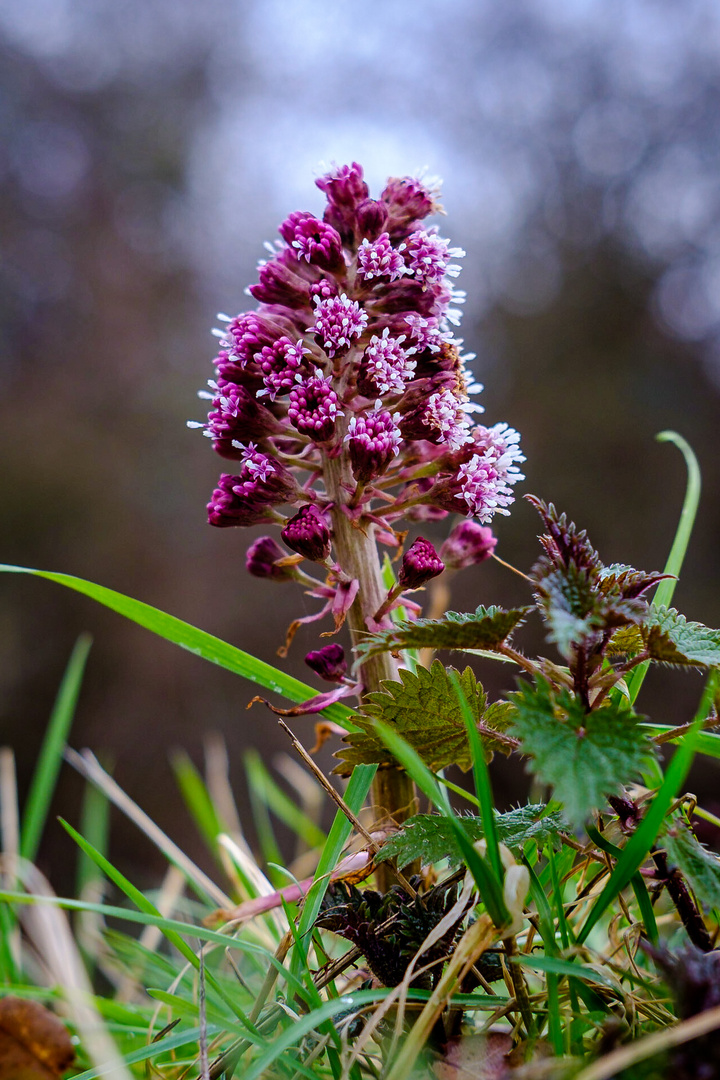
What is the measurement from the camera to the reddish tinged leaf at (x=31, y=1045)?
21.6 inches

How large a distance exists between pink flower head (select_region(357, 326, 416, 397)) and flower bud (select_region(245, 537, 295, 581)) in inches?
10.1

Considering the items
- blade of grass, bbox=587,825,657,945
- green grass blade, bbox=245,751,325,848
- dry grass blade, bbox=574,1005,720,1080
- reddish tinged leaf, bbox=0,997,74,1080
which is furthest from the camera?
green grass blade, bbox=245,751,325,848

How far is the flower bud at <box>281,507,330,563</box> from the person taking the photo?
82cm

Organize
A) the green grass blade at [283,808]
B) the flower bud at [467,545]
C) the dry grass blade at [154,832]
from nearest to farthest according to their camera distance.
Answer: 1. the flower bud at [467,545]
2. the dry grass blade at [154,832]
3. the green grass blade at [283,808]

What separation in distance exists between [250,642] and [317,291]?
362 centimetres

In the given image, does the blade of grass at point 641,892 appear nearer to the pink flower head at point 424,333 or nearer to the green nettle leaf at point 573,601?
the green nettle leaf at point 573,601

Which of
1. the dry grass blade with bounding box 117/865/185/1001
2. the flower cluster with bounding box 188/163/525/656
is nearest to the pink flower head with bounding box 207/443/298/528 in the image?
the flower cluster with bounding box 188/163/525/656

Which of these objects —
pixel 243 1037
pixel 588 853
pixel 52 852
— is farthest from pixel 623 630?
pixel 52 852

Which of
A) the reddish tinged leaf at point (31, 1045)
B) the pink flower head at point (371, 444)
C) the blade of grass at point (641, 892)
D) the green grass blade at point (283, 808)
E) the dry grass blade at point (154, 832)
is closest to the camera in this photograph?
the reddish tinged leaf at point (31, 1045)

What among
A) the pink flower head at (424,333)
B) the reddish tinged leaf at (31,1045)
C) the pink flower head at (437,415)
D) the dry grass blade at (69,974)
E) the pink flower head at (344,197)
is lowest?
the dry grass blade at (69,974)

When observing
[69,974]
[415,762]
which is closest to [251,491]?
[415,762]

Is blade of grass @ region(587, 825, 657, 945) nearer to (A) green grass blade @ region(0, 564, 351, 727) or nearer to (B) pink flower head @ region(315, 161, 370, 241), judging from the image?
(A) green grass blade @ region(0, 564, 351, 727)

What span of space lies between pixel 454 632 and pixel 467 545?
1.06ft

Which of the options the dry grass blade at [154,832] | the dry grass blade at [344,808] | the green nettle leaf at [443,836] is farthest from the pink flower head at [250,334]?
the dry grass blade at [154,832]
